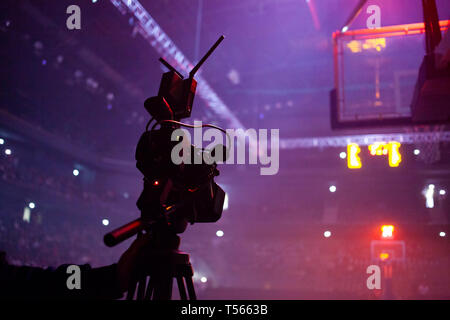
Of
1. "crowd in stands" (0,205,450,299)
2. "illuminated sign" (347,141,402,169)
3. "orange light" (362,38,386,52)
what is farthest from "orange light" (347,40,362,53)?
"crowd in stands" (0,205,450,299)

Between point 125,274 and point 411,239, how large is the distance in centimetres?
1568

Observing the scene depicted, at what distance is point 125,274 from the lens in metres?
1.14

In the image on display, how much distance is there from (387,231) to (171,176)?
15.6 meters

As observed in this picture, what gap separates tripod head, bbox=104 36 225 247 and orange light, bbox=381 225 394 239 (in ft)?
50.3

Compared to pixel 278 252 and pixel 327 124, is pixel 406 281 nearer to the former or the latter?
pixel 278 252

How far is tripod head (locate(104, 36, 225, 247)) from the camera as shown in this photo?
119 cm

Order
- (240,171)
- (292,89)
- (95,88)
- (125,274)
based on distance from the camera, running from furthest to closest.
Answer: (240,171), (292,89), (95,88), (125,274)

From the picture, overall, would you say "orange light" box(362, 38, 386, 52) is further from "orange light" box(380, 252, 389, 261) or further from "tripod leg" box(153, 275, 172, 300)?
"orange light" box(380, 252, 389, 261)

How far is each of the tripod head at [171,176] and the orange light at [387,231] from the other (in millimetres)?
15324

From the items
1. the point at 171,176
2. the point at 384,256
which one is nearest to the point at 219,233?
the point at 384,256

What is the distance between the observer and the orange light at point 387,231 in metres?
14.8

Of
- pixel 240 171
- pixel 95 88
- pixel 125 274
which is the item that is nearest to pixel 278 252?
pixel 240 171

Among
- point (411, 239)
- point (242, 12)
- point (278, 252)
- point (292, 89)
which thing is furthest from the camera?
point (278, 252)

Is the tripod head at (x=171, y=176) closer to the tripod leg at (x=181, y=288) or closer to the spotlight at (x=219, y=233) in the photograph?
the tripod leg at (x=181, y=288)
